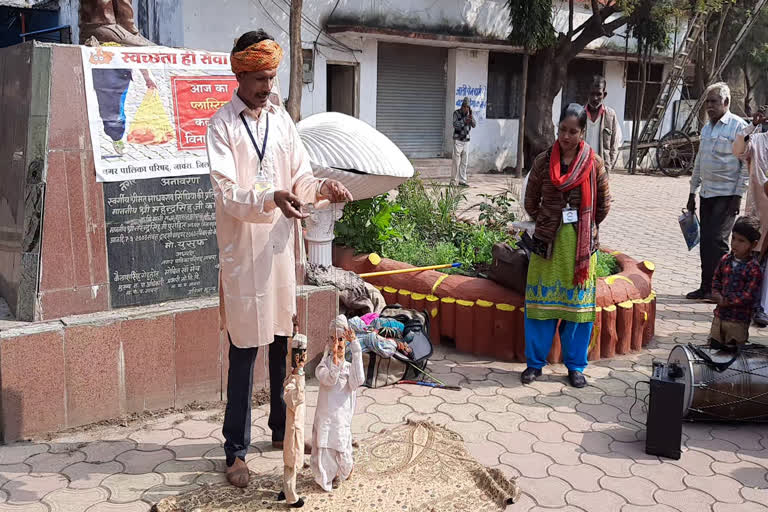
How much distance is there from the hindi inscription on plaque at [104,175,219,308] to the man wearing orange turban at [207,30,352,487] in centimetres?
95

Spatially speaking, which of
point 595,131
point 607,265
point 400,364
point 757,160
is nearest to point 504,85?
point 595,131

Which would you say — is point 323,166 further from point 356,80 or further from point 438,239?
point 356,80

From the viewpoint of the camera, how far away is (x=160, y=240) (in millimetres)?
4180

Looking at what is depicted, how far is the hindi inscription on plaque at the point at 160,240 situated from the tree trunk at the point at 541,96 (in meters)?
14.2

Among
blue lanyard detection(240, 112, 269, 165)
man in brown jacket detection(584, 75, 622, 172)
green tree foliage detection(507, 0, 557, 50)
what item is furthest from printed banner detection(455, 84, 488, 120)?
blue lanyard detection(240, 112, 269, 165)

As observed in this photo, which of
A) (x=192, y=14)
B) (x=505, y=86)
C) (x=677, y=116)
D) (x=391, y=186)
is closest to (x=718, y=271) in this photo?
(x=391, y=186)

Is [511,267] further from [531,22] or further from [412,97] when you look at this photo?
[412,97]

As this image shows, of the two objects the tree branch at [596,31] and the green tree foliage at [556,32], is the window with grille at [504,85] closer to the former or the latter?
the green tree foliage at [556,32]

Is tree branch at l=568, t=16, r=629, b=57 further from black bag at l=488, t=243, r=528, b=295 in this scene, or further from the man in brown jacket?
black bag at l=488, t=243, r=528, b=295

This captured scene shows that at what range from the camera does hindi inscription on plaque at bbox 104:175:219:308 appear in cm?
404

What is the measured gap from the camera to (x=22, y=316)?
3852 mm

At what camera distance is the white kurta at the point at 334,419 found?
3291mm

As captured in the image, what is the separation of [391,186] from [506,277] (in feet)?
3.62

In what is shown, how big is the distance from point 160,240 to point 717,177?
16.2 feet
